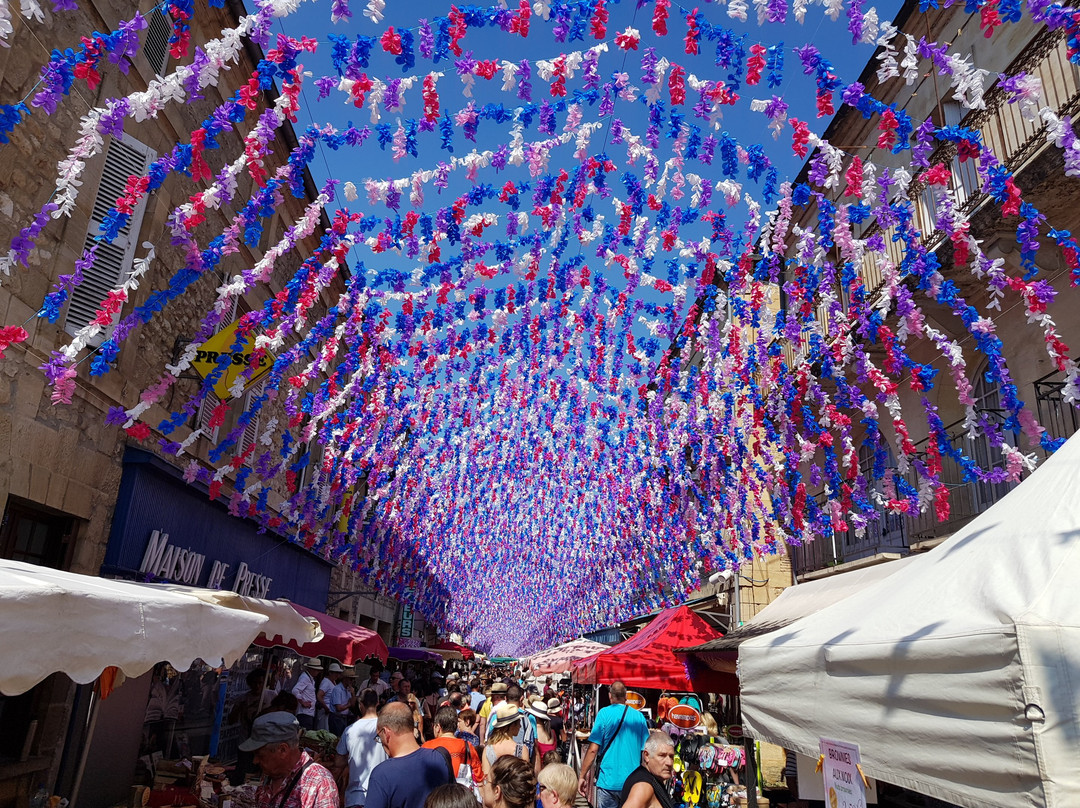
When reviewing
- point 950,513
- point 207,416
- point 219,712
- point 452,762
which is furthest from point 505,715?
point 950,513

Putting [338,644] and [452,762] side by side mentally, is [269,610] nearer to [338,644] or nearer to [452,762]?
[452,762]

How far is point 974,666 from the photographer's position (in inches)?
104

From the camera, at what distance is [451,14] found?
6379 mm

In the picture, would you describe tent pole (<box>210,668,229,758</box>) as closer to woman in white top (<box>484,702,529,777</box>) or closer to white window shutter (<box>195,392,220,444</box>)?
white window shutter (<box>195,392,220,444</box>)

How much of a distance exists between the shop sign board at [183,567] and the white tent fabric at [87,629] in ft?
17.3

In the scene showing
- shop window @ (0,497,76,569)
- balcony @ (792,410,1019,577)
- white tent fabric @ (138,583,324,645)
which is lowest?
white tent fabric @ (138,583,324,645)

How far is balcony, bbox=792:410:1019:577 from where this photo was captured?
10664mm

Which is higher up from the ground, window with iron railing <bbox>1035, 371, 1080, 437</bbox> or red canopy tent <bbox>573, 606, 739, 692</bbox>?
window with iron railing <bbox>1035, 371, 1080, 437</bbox>

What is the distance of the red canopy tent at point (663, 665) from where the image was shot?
10.5 meters

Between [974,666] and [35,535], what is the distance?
8.55 m

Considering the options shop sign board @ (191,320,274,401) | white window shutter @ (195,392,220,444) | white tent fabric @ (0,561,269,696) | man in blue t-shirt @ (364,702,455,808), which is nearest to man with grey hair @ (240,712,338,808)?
man in blue t-shirt @ (364,702,455,808)

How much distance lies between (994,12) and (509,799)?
660 cm

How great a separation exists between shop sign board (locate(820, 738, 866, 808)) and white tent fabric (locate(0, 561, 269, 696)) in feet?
11.4

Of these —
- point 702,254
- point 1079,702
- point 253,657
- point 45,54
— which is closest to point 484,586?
point 253,657
